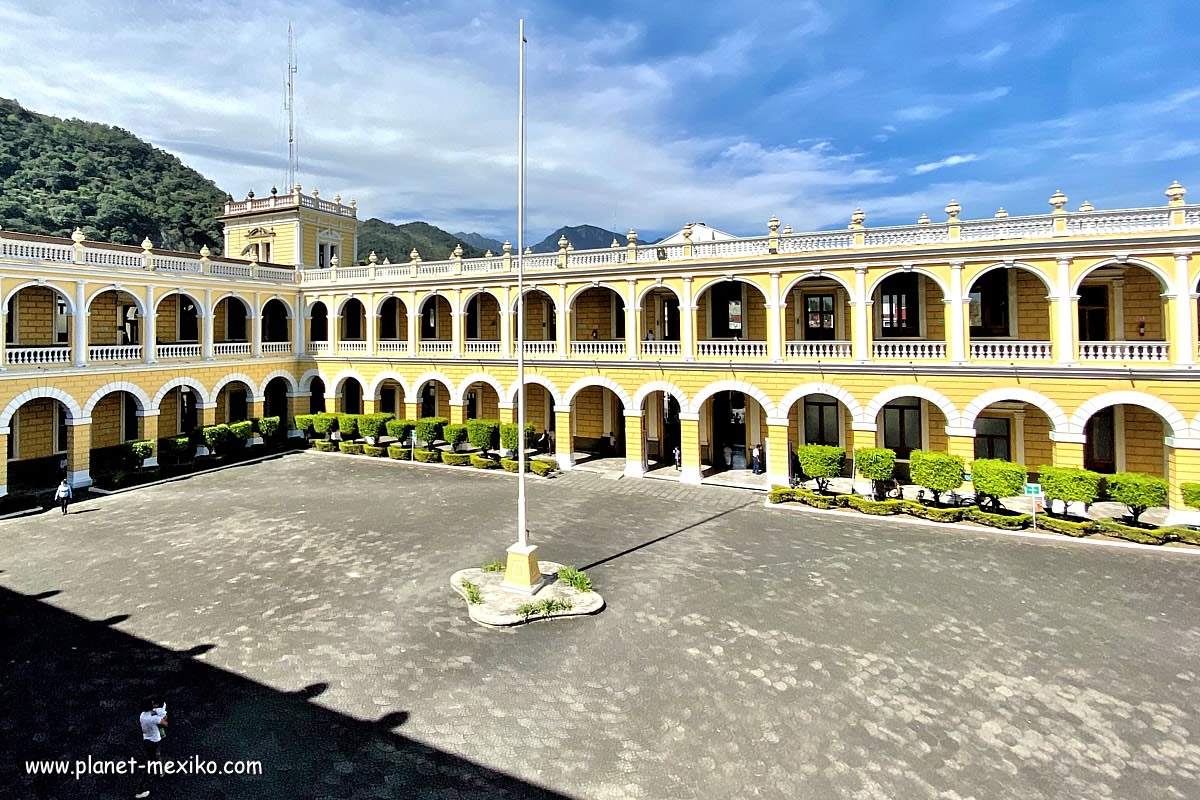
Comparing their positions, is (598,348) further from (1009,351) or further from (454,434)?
(1009,351)

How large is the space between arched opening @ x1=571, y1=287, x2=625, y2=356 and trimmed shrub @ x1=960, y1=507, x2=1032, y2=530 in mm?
16814

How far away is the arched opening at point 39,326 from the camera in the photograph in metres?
24.0

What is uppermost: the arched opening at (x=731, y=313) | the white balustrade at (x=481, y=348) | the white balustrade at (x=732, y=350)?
the arched opening at (x=731, y=313)

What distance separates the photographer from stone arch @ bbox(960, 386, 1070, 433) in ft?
68.0

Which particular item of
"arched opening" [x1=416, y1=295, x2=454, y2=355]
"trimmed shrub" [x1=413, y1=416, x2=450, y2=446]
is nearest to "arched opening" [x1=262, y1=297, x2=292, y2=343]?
"arched opening" [x1=416, y1=295, x2=454, y2=355]

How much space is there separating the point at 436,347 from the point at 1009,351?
2618 cm

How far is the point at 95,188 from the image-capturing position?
2395 inches

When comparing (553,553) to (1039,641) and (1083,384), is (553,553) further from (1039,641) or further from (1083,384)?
(1083,384)

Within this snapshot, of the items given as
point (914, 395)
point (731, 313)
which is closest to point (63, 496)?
point (731, 313)

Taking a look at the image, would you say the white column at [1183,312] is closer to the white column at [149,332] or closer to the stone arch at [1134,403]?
the stone arch at [1134,403]

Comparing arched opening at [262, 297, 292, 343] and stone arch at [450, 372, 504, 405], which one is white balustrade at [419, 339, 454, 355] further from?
arched opening at [262, 297, 292, 343]

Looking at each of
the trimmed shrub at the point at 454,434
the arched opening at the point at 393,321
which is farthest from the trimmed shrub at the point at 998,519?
the arched opening at the point at 393,321

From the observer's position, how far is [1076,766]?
329 inches

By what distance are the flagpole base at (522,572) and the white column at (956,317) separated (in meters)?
17.6
